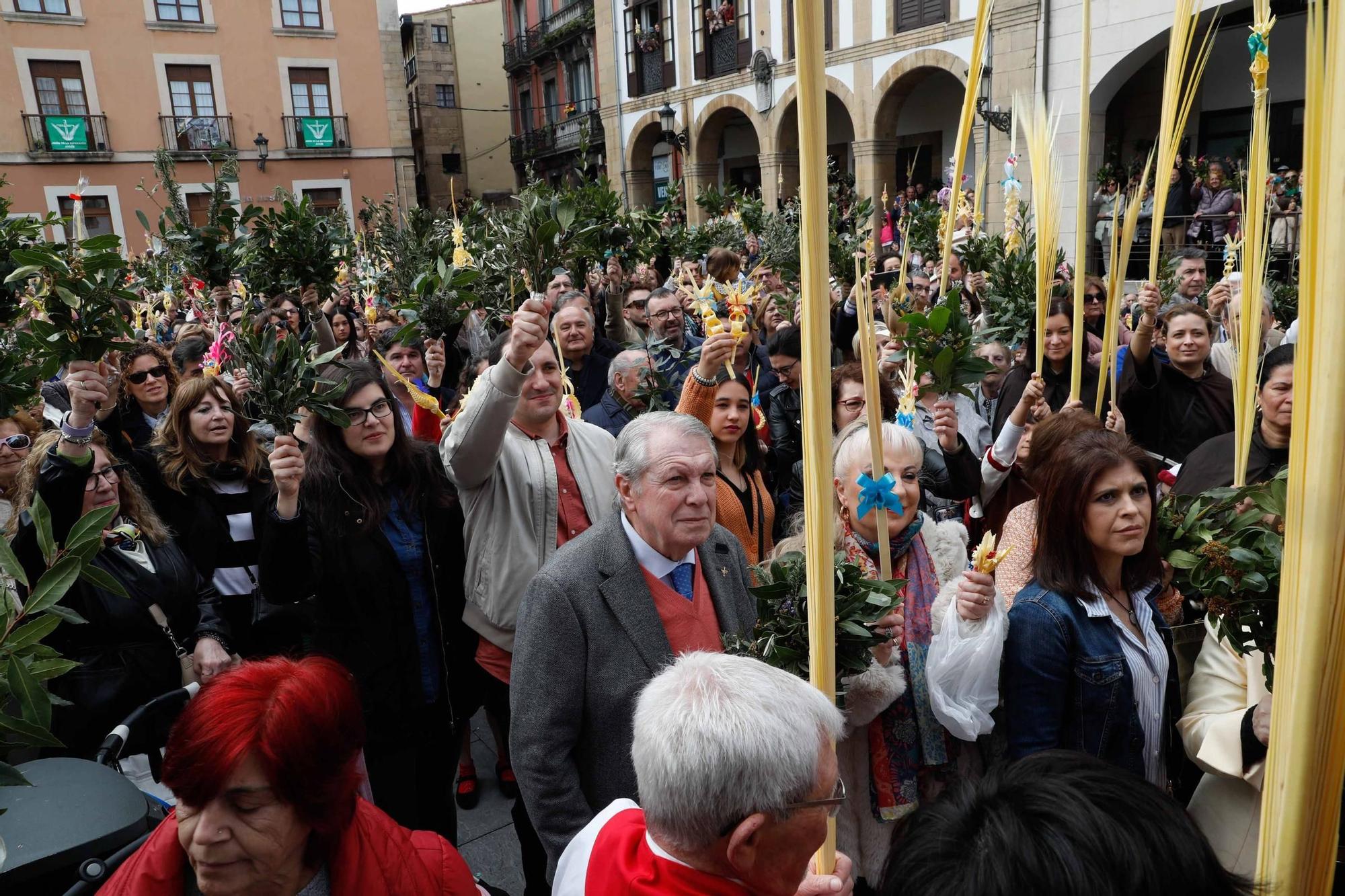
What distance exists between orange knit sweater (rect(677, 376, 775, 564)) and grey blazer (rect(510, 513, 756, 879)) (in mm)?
965

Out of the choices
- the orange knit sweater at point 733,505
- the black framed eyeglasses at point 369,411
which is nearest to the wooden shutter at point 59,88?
the black framed eyeglasses at point 369,411

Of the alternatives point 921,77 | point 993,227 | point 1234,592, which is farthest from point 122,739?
point 921,77

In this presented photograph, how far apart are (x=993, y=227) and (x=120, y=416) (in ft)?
41.3

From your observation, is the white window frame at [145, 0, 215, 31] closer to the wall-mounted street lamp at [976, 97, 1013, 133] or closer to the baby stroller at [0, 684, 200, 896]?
the wall-mounted street lamp at [976, 97, 1013, 133]

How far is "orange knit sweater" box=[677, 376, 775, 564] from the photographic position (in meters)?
3.08

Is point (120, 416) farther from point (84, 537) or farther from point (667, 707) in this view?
point (667, 707)

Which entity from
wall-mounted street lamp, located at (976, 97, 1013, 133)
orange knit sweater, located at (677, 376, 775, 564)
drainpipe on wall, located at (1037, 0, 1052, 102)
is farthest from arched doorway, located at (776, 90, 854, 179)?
orange knit sweater, located at (677, 376, 775, 564)

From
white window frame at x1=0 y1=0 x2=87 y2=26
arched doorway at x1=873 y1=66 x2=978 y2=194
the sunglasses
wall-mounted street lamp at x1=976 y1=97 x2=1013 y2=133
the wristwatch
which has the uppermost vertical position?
white window frame at x1=0 y1=0 x2=87 y2=26

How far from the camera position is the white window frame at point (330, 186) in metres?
27.7

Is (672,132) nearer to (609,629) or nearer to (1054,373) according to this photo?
(1054,373)

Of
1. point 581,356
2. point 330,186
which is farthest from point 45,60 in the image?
point 581,356

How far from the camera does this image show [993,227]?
14.0m

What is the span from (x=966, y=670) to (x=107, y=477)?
2669 millimetres

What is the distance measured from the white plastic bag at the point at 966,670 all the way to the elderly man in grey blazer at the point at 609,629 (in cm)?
49
